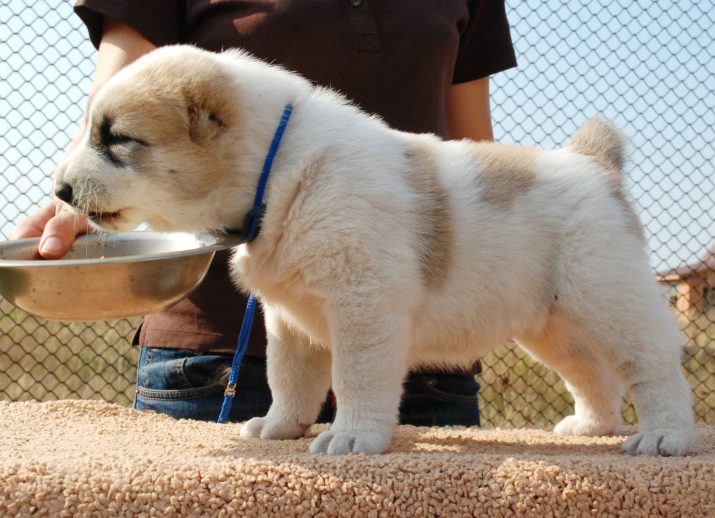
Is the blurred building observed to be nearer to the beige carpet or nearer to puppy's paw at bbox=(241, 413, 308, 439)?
puppy's paw at bbox=(241, 413, 308, 439)

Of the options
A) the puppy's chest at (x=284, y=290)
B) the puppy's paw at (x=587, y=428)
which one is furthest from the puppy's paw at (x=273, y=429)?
the puppy's paw at (x=587, y=428)

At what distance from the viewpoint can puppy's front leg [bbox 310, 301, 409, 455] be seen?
1880 millimetres

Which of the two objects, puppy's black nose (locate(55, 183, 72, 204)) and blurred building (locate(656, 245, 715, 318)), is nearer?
puppy's black nose (locate(55, 183, 72, 204))

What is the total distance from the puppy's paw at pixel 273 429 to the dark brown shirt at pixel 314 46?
539 millimetres

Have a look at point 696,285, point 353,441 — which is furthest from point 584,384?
point 696,285

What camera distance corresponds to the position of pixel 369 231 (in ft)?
6.23

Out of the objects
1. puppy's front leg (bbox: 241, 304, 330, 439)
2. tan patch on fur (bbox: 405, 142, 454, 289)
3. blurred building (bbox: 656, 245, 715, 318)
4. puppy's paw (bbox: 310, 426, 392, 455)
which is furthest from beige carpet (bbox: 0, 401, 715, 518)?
blurred building (bbox: 656, 245, 715, 318)

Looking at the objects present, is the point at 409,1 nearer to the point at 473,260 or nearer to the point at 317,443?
the point at 473,260

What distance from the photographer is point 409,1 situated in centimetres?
273

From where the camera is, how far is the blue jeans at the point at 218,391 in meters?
2.77

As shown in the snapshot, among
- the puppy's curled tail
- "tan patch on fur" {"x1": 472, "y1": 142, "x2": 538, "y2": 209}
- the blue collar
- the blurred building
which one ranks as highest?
the puppy's curled tail

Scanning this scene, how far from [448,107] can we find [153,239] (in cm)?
133

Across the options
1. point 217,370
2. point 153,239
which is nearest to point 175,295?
point 153,239

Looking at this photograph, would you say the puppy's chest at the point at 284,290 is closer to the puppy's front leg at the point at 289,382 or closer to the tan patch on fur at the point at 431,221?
the puppy's front leg at the point at 289,382
